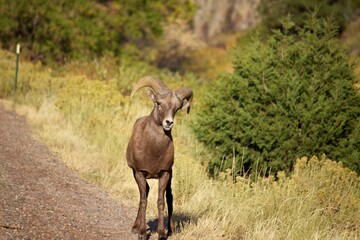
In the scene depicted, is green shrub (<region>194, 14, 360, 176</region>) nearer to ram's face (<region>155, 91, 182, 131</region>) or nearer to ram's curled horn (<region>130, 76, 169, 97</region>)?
ram's curled horn (<region>130, 76, 169, 97</region>)

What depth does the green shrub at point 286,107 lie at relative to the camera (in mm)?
11445

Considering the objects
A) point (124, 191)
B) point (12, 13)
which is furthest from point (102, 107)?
point (12, 13)

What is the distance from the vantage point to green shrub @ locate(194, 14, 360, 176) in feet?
37.6

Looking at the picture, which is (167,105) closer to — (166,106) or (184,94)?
(166,106)

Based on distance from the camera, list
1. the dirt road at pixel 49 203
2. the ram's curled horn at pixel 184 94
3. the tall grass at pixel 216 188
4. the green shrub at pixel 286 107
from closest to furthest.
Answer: the dirt road at pixel 49 203
the ram's curled horn at pixel 184 94
the tall grass at pixel 216 188
the green shrub at pixel 286 107

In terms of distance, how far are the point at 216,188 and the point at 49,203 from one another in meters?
2.57

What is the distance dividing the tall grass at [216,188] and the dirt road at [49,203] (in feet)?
1.48

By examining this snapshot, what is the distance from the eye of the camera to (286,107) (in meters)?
11.7

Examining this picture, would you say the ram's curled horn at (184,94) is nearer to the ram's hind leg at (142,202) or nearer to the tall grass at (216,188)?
the ram's hind leg at (142,202)

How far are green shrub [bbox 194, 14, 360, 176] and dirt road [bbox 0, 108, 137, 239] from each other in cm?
290

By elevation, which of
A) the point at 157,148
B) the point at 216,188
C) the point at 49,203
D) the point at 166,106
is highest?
the point at 166,106

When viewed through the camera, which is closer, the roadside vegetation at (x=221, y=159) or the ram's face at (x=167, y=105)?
the ram's face at (x=167, y=105)

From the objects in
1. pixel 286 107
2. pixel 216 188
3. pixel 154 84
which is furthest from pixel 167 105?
pixel 286 107

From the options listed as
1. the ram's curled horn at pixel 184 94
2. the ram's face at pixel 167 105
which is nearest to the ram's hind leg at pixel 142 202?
the ram's face at pixel 167 105
